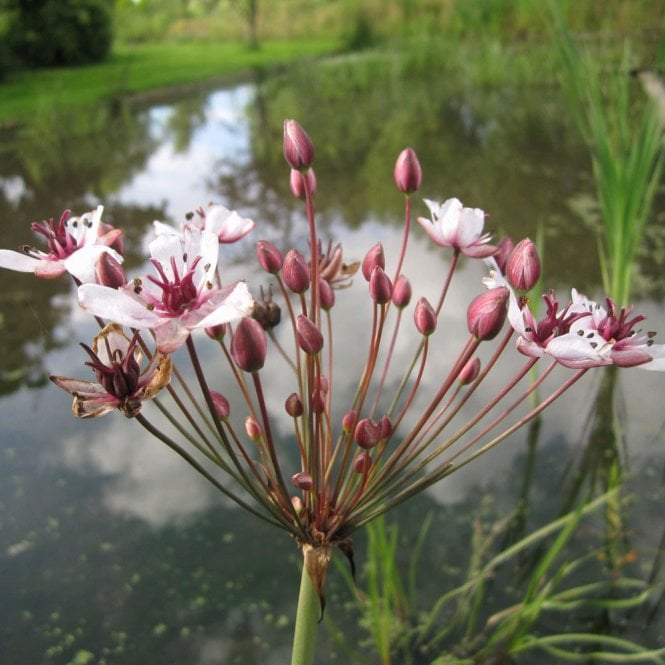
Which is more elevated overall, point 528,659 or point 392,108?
point 392,108

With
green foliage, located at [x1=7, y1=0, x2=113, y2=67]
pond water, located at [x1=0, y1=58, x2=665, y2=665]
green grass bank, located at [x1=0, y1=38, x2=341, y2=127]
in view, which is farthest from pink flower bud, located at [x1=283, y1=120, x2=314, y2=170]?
green foliage, located at [x1=7, y1=0, x2=113, y2=67]

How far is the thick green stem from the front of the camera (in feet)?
2.84

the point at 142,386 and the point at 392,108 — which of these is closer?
the point at 142,386

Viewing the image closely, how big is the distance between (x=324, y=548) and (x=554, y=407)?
5.64 feet

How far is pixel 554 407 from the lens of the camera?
2.37 m

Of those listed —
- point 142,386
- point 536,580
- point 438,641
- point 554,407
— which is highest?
point 142,386

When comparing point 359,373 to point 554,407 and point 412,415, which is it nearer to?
point 412,415

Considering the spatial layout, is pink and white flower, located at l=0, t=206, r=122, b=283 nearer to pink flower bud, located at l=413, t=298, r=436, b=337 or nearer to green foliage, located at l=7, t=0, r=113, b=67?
pink flower bud, located at l=413, t=298, r=436, b=337

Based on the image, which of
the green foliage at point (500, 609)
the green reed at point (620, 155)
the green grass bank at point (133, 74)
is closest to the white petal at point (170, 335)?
the green foliage at point (500, 609)

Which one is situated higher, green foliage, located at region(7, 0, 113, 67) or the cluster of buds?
green foliage, located at region(7, 0, 113, 67)

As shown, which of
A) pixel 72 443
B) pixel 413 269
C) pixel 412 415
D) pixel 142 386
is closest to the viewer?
pixel 142 386

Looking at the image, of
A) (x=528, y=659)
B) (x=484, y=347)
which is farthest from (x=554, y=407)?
(x=528, y=659)

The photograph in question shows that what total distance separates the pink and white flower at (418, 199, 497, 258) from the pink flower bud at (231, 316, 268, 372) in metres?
0.32

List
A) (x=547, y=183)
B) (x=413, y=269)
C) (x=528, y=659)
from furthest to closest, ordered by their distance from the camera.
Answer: (x=547, y=183) → (x=413, y=269) → (x=528, y=659)
